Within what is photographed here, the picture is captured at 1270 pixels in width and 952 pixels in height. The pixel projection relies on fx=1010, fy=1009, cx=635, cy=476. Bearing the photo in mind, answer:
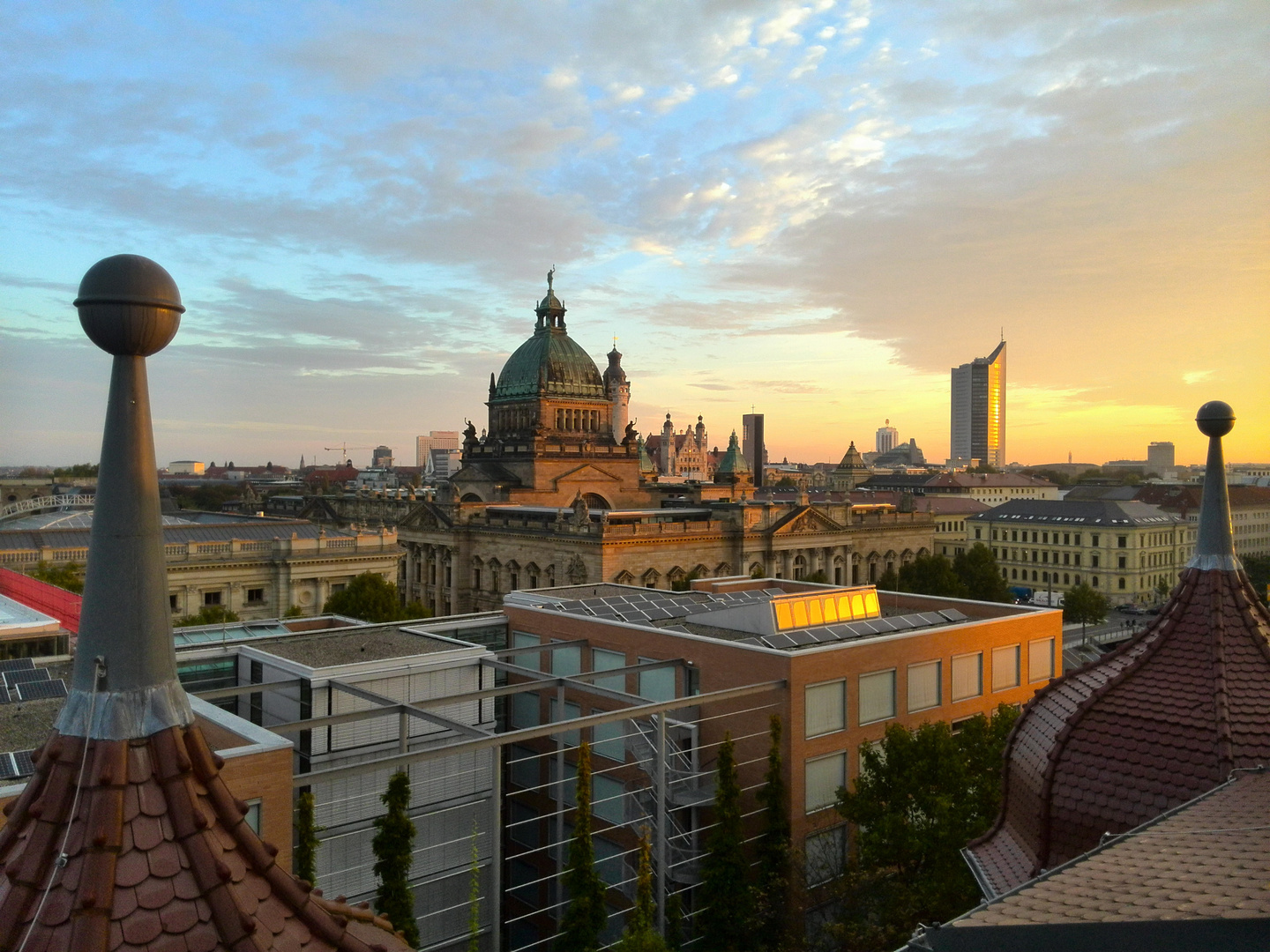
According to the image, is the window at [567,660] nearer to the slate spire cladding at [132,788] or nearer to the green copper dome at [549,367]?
the slate spire cladding at [132,788]

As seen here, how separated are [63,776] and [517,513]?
263 ft

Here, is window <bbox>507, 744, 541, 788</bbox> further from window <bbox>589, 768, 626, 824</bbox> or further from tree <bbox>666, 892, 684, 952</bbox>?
tree <bbox>666, 892, 684, 952</bbox>

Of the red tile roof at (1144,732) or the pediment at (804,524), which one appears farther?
the pediment at (804,524)

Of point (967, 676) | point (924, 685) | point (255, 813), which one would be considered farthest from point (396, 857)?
point (967, 676)

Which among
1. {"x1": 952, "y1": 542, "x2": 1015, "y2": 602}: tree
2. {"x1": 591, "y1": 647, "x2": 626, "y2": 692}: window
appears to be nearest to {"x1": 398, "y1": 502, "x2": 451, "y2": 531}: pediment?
{"x1": 952, "y1": 542, "x2": 1015, "y2": 602}: tree

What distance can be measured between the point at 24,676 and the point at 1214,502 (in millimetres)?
24149

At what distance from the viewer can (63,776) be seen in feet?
21.0

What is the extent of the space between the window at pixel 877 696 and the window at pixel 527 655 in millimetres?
11437

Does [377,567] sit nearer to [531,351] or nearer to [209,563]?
[209,563]

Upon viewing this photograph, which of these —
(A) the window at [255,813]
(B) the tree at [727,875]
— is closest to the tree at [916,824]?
(B) the tree at [727,875]

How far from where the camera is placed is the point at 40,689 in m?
21.7

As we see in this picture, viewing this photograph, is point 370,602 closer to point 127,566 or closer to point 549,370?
point 549,370

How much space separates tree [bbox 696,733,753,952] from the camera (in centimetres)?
2464

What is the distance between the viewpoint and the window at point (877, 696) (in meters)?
29.3
